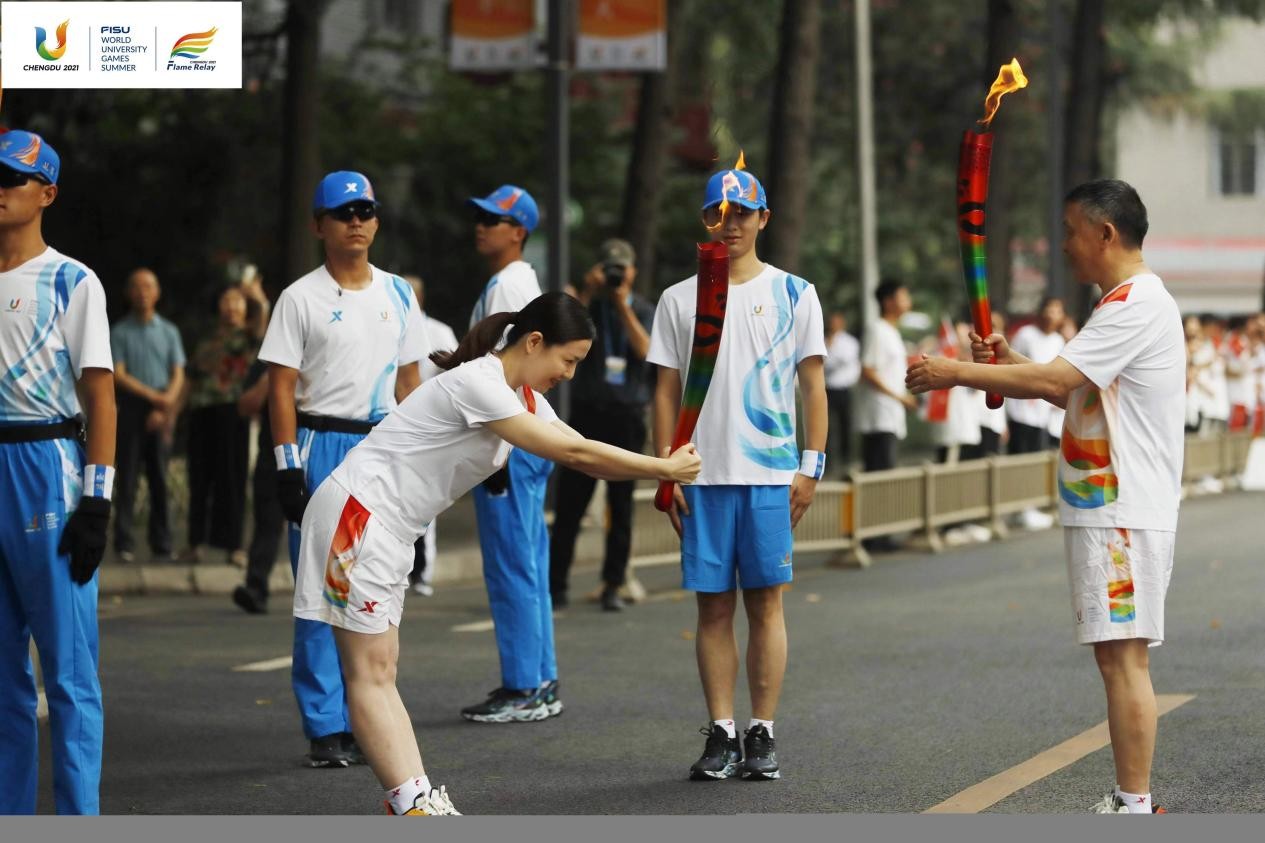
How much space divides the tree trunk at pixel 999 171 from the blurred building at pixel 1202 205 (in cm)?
2785

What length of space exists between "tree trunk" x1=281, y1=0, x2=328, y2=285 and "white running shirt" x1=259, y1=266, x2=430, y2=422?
31.3 ft

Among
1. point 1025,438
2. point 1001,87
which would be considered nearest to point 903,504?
point 1025,438

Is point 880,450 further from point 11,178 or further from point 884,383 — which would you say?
point 11,178

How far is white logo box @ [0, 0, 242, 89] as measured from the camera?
8.67 m

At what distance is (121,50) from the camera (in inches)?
344

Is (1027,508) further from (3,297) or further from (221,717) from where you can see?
(3,297)

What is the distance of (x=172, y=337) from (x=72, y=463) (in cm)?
872

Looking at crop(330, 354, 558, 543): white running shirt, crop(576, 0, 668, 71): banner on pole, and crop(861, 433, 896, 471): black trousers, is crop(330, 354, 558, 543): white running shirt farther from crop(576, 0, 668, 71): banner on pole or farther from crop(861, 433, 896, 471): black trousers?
crop(576, 0, 668, 71): banner on pole

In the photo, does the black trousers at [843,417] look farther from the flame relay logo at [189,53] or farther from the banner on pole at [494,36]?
the flame relay logo at [189,53]

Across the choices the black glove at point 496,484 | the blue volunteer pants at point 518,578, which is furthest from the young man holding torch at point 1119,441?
the blue volunteer pants at point 518,578

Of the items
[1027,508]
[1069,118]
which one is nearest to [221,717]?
[1027,508]

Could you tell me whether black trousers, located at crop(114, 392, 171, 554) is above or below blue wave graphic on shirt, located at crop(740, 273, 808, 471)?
below

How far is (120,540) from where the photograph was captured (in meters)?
14.7

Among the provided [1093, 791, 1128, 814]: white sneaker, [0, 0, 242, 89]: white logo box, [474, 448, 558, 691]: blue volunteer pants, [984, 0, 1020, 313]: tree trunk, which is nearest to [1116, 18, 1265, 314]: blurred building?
[984, 0, 1020, 313]: tree trunk
